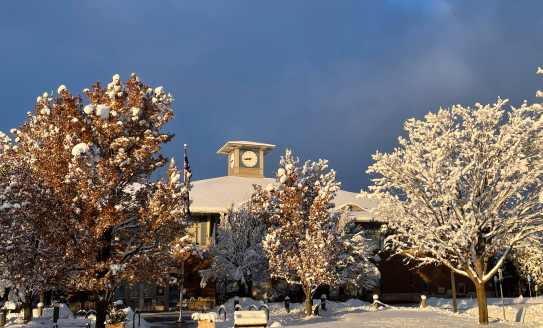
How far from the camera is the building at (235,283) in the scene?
Answer: 37531mm

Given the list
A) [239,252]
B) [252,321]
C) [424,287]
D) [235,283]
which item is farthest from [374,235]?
[252,321]

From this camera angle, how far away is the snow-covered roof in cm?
3997

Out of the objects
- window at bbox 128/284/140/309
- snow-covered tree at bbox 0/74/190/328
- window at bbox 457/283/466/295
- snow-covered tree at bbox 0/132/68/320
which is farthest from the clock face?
snow-covered tree at bbox 0/74/190/328

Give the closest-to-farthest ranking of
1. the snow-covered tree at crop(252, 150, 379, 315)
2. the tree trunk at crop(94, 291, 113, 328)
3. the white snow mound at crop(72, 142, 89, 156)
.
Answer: the white snow mound at crop(72, 142, 89, 156), the tree trunk at crop(94, 291, 113, 328), the snow-covered tree at crop(252, 150, 379, 315)

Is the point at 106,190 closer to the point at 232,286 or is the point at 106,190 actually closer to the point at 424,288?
the point at 232,286

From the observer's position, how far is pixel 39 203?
1445 centimetres

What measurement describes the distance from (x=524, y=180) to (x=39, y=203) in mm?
16359

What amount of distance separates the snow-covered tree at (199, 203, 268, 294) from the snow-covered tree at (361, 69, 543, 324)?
51.3 feet

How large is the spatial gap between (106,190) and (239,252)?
2222cm

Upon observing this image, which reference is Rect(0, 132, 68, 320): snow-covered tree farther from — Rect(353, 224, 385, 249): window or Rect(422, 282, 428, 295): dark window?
Rect(422, 282, 428, 295): dark window

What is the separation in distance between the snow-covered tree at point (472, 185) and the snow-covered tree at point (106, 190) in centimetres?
913

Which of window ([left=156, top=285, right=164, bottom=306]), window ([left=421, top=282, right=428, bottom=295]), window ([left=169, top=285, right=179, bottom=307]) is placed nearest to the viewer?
window ([left=156, top=285, right=164, bottom=306])

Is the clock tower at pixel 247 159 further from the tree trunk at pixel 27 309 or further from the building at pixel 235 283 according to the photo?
the tree trunk at pixel 27 309

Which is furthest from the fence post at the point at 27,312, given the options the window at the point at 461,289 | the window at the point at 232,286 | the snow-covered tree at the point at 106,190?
the window at the point at 461,289
